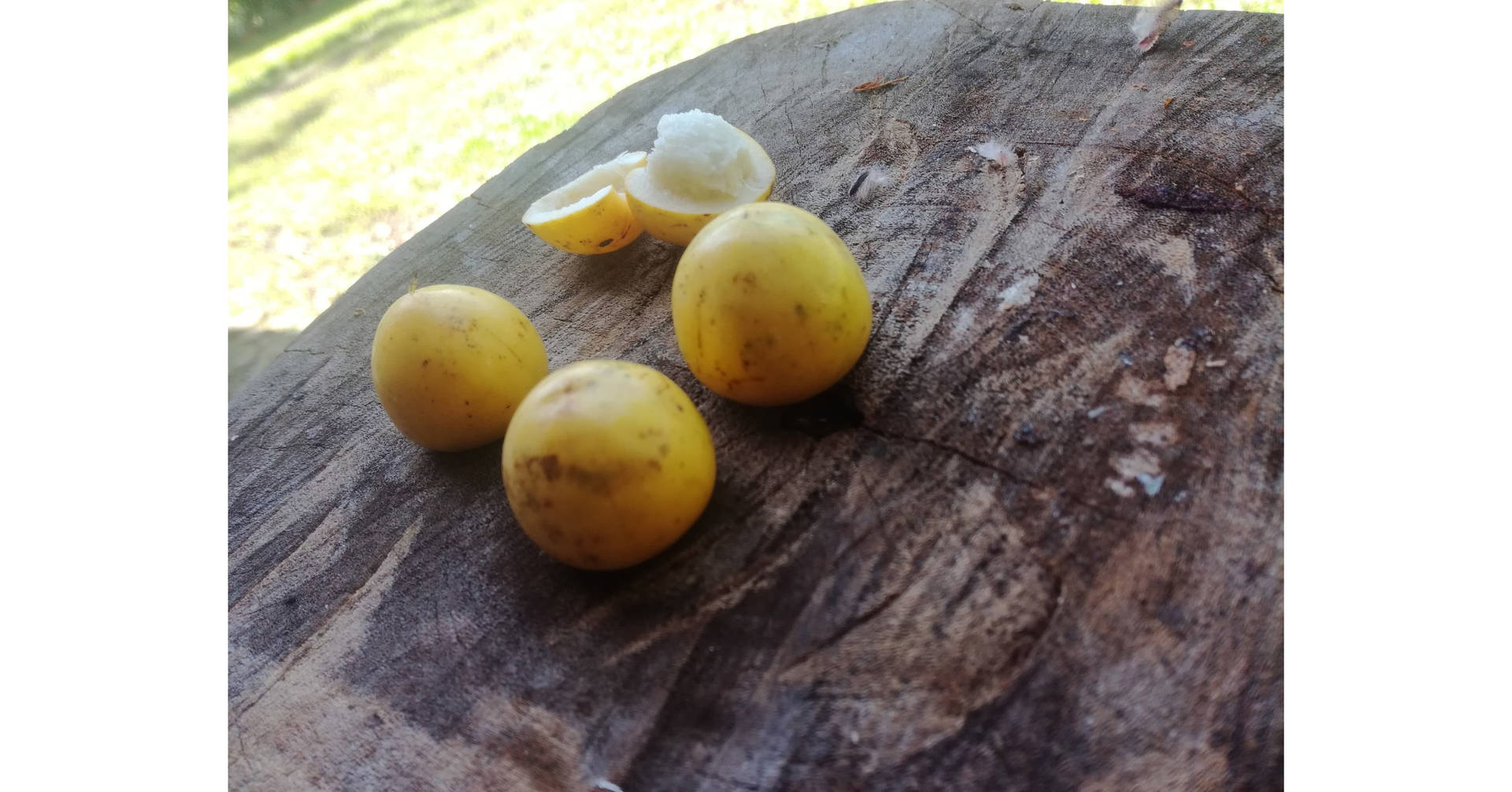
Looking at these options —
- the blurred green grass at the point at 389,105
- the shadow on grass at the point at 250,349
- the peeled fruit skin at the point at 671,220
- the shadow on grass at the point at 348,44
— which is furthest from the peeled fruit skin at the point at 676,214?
the shadow on grass at the point at 348,44

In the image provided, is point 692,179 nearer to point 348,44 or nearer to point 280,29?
point 280,29

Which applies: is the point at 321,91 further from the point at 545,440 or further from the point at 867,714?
the point at 867,714

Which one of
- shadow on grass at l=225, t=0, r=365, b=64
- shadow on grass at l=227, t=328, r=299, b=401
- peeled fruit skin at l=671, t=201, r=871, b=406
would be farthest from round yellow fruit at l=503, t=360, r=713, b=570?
shadow on grass at l=225, t=0, r=365, b=64

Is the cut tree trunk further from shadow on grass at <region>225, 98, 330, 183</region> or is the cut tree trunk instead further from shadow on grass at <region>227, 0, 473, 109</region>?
shadow on grass at <region>227, 0, 473, 109</region>

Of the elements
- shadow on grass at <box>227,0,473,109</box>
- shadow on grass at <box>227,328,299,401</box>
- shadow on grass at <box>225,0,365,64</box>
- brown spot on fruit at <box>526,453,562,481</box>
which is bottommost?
shadow on grass at <box>227,328,299,401</box>

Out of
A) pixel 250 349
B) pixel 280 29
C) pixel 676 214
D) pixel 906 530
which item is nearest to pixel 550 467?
pixel 906 530
